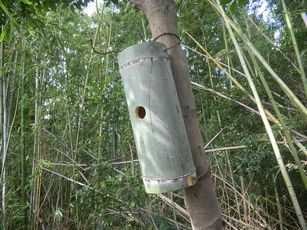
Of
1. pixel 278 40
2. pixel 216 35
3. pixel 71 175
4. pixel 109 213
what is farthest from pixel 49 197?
pixel 278 40

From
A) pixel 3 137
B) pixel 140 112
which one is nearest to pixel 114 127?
pixel 3 137

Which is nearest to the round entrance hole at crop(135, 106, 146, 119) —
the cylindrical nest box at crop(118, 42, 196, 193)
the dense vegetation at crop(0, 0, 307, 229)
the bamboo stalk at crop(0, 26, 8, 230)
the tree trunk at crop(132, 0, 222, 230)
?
the cylindrical nest box at crop(118, 42, 196, 193)

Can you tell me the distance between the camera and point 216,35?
3.74 meters

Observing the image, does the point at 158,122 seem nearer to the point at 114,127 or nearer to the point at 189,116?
the point at 189,116

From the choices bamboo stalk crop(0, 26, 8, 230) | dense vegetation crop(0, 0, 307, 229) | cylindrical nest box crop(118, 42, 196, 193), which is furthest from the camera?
bamboo stalk crop(0, 26, 8, 230)

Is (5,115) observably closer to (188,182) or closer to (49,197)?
(49,197)

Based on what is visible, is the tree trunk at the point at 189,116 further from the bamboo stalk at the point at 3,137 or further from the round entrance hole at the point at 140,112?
the bamboo stalk at the point at 3,137

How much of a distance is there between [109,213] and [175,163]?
58.5 inches

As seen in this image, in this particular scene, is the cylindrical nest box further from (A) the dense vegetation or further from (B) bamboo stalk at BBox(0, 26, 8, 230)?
(B) bamboo stalk at BBox(0, 26, 8, 230)

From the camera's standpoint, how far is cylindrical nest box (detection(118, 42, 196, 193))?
3.31 ft

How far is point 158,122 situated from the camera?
1.04m

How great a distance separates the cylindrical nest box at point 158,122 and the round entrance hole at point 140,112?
2 centimetres

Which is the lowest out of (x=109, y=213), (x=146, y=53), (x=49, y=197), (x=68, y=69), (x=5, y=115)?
(x=109, y=213)

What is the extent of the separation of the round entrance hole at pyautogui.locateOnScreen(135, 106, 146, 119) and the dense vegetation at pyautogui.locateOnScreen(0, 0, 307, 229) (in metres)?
1.07
